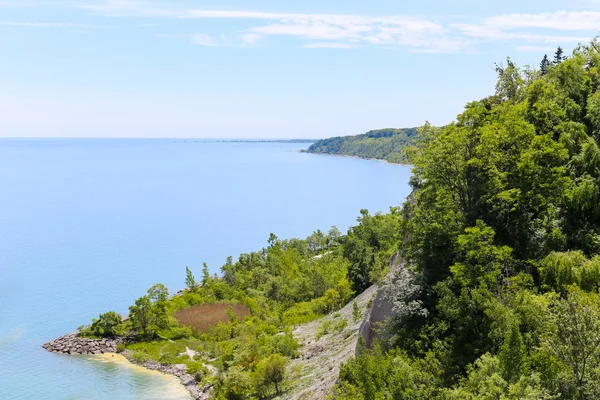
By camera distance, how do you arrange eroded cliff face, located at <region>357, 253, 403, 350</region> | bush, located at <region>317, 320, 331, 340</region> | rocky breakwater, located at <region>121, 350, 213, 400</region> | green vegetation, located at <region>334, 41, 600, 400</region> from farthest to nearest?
1. bush, located at <region>317, 320, 331, 340</region>
2. rocky breakwater, located at <region>121, 350, 213, 400</region>
3. eroded cliff face, located at <region>357, 253, 403, 350</region>
4. green vegetation, located at <region>334, 41, 600, 400</region>

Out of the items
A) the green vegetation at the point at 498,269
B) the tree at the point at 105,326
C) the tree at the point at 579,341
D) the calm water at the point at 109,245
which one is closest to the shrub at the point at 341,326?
the green vegetation at the point at 498,269

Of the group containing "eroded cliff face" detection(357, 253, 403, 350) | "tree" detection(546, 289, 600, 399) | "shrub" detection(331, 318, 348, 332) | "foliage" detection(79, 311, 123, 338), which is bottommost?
"foliage" detection(79, 311, 123, 338)

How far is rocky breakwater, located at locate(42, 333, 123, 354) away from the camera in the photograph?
54.1 metres

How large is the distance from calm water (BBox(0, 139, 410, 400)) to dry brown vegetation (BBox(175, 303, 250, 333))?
1055 cm

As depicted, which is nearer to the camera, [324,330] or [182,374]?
[324,330]

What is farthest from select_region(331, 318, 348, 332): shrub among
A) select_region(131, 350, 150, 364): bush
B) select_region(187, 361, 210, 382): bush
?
select_region(131, 350, 150, 364): bush

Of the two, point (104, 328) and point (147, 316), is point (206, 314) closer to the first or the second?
point (147, 316)

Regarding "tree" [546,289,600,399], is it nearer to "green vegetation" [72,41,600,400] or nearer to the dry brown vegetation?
"green vegetation" [72,41,600,400]

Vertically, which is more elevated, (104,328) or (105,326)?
(105,326)

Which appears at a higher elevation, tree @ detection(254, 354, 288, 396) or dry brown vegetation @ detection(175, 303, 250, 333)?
tree @ detection(254, 354, 288, 396)

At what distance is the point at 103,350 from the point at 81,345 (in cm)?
276

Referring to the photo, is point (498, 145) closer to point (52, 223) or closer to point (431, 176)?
point (431, 176)

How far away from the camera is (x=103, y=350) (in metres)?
54.4

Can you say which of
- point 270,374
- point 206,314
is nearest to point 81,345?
point 206,314
